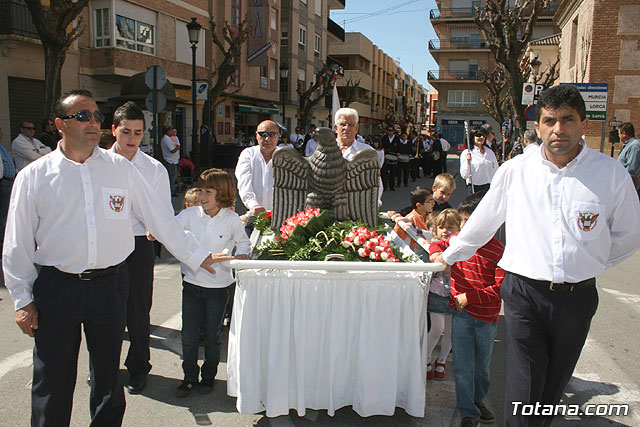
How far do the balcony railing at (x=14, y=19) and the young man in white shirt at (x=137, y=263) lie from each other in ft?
49.6

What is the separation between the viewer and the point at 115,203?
2.88 meters

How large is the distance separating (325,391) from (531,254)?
5.30ft

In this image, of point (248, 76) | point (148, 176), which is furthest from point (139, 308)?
point (248, 76)

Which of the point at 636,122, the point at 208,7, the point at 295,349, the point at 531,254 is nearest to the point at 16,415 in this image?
the point at 295,349

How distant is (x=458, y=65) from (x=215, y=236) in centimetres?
5668

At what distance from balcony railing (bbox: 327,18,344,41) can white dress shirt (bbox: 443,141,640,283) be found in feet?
152

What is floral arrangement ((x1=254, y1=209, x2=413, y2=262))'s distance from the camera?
11.6ft

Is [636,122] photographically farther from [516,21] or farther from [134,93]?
[134,93]

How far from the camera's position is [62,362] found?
8.96 feet

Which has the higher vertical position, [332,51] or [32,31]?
[332,51]

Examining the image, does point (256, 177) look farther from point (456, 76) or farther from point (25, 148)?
point (456, 76)

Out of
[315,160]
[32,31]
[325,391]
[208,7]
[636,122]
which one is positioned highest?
[208,7]

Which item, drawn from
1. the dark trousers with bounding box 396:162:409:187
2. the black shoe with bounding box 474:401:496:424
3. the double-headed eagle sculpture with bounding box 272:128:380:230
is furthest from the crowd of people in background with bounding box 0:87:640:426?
the dark trousers with bounding box 396:162:409:187

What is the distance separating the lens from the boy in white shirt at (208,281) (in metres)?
3.90
